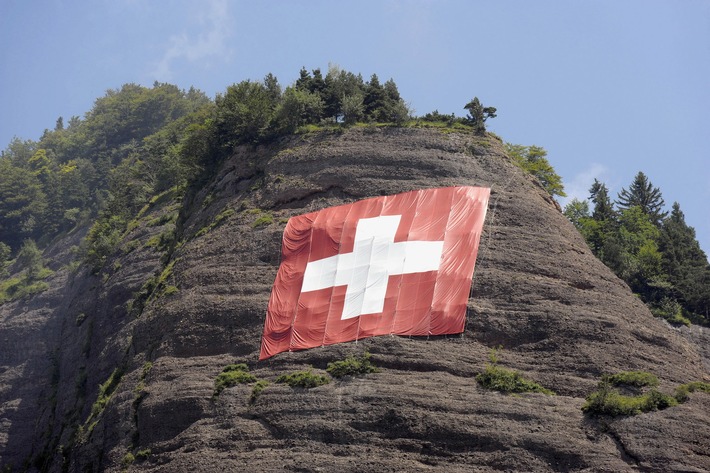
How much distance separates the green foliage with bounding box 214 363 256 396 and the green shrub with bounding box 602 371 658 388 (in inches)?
569

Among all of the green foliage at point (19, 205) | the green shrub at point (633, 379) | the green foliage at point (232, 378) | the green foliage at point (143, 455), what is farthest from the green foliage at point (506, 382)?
the green foliage at point (19, 205)

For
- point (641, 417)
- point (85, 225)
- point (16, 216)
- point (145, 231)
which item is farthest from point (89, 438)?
point (16, 216)

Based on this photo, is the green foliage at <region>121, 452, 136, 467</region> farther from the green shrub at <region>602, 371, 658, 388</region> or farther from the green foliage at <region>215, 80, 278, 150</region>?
the green foliage at <region>215, 80, 278, 150</region>

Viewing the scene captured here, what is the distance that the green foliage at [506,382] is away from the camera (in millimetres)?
37438

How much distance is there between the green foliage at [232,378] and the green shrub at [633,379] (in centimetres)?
1445

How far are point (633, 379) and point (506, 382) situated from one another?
16.4ft

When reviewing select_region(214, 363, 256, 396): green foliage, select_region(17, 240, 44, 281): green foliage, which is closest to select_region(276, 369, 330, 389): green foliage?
select_region(214, 363, 256, 396): green foliage

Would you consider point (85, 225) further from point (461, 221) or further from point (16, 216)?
point (461, 221)

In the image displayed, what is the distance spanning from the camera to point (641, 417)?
118 ft

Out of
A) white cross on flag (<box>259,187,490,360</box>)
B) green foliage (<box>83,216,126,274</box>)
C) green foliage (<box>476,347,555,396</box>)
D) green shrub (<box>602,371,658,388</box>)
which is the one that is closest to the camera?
green foliage (<box>476,347,555,396</box>)

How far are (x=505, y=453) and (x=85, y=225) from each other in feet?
176

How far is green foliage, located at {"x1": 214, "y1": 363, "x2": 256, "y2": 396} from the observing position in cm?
3994

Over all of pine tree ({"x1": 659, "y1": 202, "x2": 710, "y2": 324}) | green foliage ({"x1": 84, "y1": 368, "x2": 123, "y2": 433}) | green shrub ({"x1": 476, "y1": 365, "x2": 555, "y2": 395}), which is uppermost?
pine tree ({"x1": 659, "y1": 202, "x2": 710, "y2": 324})

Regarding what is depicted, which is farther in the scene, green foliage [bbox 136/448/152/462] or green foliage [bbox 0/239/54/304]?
green foliage [bbox 0/239/54/304]
